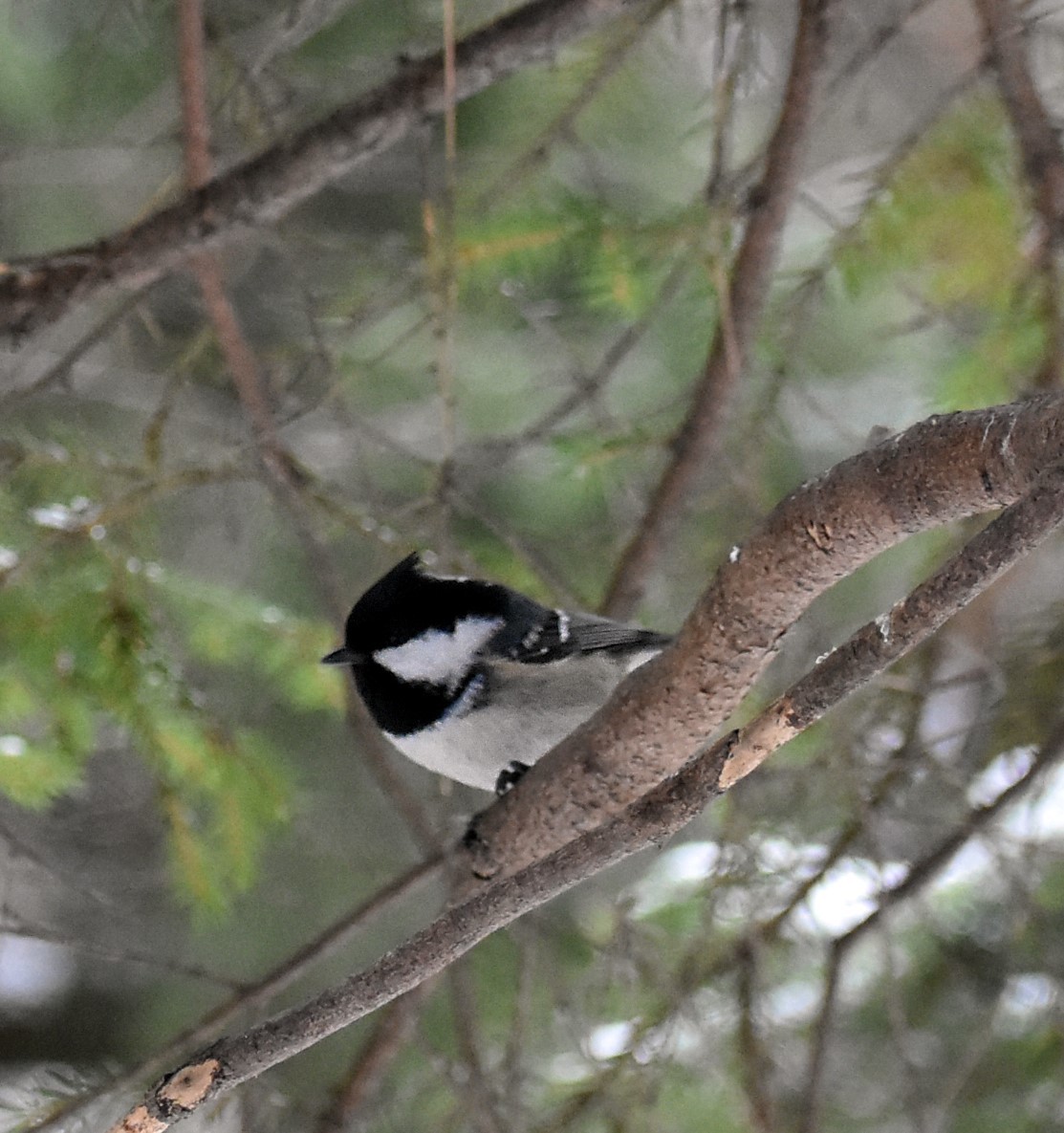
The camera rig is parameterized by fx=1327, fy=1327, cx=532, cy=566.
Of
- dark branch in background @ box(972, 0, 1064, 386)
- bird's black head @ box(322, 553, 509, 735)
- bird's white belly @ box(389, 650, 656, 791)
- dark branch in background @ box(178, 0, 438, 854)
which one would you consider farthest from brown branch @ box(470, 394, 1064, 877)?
dark branch in background @ box(972, 0, 1064, 386)

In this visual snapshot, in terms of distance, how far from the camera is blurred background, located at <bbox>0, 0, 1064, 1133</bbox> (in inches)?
87.7

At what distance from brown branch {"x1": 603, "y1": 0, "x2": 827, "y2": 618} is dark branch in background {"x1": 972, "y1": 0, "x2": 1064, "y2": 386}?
32cm

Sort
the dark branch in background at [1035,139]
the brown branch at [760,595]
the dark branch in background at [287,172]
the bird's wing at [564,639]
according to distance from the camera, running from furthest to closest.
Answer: the bird's wing at [564,639] < the dark branch in background at [1035,139] < the dark branch in background at [287,172] < the brown branch at [760,595]

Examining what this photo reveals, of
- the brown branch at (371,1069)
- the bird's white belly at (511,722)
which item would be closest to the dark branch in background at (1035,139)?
the bird's white belly at (511,722)

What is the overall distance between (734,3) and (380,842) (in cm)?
235

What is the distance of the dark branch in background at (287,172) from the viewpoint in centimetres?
217

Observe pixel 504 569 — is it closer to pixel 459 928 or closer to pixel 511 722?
pixel 511 722

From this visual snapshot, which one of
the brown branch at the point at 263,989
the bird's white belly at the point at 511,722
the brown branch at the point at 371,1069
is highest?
the bird's white belly at the point at 511,722

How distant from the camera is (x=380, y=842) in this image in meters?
3.67

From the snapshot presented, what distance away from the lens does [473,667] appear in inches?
95.6

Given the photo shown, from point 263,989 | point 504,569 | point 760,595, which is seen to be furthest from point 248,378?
point 760,595

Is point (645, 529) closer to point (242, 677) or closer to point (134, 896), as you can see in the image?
point (242, 677)

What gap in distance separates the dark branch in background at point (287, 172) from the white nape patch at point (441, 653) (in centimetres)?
→ 79

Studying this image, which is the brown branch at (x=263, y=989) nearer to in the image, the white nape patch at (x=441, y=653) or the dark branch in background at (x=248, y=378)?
the dark branch in background at (x=248, y=378)
